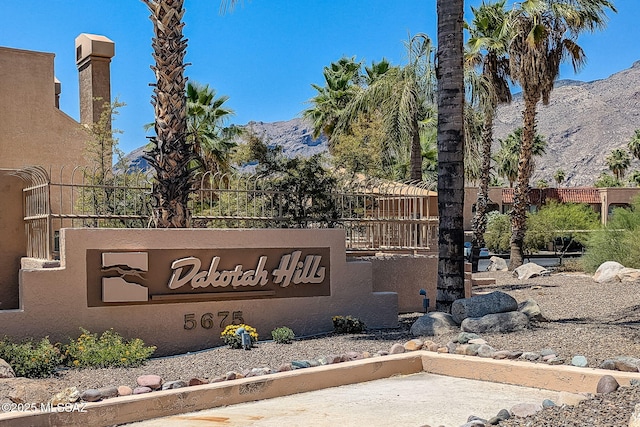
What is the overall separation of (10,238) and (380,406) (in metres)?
7.59

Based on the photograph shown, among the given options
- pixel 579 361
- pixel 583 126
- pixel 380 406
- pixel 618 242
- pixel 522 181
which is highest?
pixel 583 126

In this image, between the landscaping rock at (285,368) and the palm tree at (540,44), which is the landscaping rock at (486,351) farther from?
the palm tree at (540,44)

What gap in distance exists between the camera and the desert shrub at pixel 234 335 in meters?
10.8

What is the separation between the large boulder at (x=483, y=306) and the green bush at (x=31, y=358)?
586cm

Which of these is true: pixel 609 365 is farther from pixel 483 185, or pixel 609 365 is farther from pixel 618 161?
pixel 618 161

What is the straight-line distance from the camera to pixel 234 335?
35.7 ft

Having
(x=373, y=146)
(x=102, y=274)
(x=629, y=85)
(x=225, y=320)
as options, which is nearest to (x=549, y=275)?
(x=373, y=146)

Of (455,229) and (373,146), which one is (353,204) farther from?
(373,146)

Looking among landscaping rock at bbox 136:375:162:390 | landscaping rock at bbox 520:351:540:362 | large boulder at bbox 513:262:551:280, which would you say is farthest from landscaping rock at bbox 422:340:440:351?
large boulder at bbox 513:262:551:280

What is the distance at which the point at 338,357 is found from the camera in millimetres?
8969

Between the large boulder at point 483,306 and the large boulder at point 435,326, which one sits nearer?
the large boulder at point 435,326

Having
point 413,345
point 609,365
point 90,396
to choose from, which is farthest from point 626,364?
point 90,396

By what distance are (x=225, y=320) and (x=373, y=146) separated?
17175 mm

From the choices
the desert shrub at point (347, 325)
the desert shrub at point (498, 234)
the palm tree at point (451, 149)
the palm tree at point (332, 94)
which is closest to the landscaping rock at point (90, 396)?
the desert shrub at point (347, 325)
